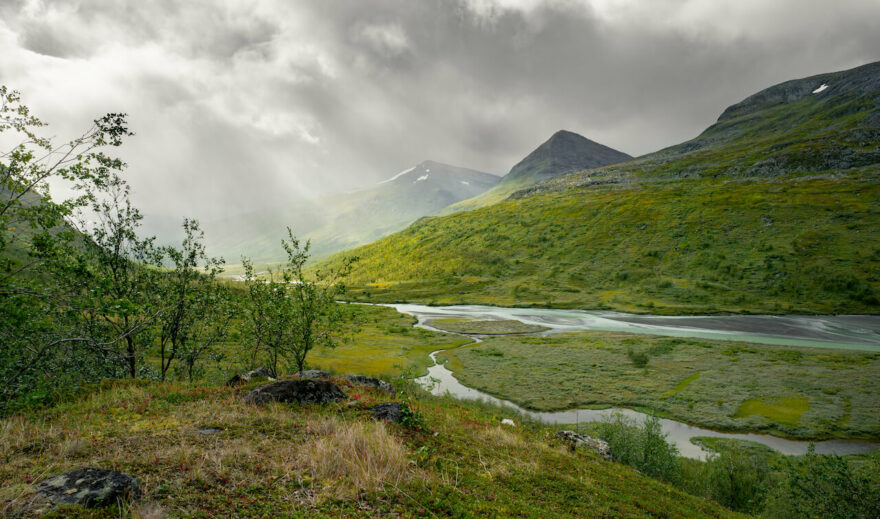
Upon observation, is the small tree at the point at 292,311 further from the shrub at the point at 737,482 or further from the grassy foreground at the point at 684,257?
the grassy foreground at the point at 684,257

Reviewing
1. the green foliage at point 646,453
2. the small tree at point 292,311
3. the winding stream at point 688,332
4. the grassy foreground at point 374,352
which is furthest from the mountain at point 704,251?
the small tree at point 292,311

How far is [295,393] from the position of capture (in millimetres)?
15695

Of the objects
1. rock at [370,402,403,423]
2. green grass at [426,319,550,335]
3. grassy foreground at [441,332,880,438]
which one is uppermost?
rock at [370,402,403,423]

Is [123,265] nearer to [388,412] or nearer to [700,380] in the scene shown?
[388,412]

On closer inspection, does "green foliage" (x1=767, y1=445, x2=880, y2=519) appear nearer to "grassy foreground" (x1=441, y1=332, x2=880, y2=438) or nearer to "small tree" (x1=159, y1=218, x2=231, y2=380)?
"grassy foreground" (x1=441, y1=332, x2=880, y2=438)

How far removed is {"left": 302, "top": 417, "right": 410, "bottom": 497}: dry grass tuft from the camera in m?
8.48

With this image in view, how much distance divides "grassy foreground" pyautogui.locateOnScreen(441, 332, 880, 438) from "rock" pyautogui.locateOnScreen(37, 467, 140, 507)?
126ft

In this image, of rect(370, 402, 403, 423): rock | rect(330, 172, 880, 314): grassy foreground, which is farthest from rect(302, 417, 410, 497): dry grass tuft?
rect(330, 172, 880, 314): grassy foreground

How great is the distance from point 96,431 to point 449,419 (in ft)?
44.9

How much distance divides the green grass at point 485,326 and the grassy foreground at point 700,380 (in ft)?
52.4

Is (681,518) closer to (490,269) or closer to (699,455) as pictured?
→ (699,455)

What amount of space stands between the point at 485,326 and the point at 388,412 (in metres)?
74.9

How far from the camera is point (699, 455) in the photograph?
29.9 metres

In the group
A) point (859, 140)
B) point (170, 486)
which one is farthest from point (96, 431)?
point (859, 140)
